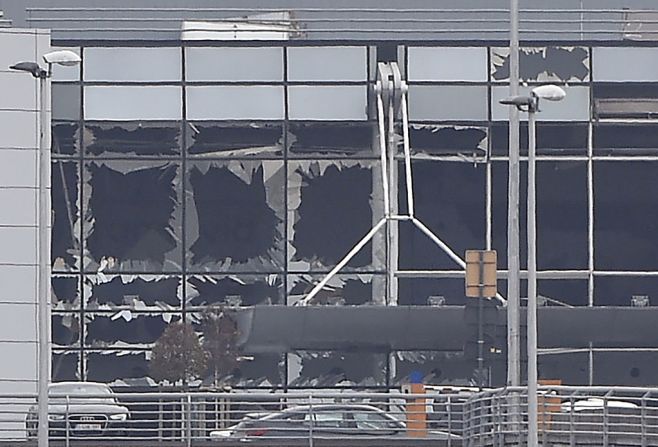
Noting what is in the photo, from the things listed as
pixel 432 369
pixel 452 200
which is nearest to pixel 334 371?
pixel 432 369

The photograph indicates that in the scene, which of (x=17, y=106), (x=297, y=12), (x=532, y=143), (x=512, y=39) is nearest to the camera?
(x=532, y=143)

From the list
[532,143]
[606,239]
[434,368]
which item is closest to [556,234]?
[606,239]

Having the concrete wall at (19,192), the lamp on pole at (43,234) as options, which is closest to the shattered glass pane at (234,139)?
the concrete wall at (19,192)

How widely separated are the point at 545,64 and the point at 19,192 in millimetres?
10721

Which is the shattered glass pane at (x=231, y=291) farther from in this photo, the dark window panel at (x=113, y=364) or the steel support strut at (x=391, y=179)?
the dark window panel at (x=113, y=364)

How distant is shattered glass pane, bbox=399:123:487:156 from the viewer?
43219 mm

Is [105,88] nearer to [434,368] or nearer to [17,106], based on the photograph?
[17,106]

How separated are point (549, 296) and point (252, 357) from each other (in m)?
5.93

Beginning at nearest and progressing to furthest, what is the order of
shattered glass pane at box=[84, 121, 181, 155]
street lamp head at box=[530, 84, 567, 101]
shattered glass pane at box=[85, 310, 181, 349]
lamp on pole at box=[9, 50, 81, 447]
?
street lamp head at box=[530, 84, 567, 101]
lamp on pole at box=[9, 50, 81, 447]
shattered glass pane at box=[85, 310, 181, 349]
shattered glass pane at box=[84, 121, 181, 155]

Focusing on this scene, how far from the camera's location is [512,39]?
37.5m

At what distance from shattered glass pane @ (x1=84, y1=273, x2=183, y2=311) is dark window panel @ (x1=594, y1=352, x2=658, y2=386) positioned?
8251 millimetres

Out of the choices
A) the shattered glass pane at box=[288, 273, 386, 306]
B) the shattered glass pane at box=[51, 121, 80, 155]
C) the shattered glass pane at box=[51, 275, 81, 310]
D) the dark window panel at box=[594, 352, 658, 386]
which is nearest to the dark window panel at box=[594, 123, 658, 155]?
the dark window panel at box=[594, 352, 658, 386]

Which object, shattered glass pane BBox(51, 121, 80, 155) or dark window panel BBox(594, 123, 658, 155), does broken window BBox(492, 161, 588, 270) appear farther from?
shattered glass pane BBox(51, 121, 80, 155)

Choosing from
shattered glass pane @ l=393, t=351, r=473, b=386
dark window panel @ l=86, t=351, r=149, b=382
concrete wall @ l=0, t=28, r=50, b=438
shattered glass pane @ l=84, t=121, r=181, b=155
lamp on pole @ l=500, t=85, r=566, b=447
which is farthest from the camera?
shattered glass pane @ l=84, t=121, r=181, b=155
